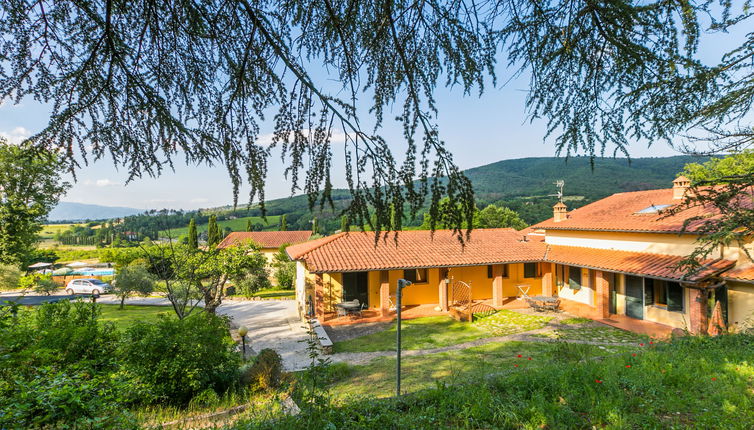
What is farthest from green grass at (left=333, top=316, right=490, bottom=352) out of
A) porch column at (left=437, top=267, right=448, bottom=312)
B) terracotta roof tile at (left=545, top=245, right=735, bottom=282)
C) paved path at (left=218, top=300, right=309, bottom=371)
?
terracotta roof tile at (left=545, top=245, right=735, bottom=282)

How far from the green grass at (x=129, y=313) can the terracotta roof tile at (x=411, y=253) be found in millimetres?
7760

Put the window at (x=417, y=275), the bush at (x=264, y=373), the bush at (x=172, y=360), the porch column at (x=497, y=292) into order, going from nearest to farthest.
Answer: the bush at (x=172, y=360) → the bush at (x=264, y=373) → the porch column at (x=497, y=292) → the window at (x=417, y=275)

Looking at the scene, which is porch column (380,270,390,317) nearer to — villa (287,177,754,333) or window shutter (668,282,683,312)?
villa (287,177,754,333)

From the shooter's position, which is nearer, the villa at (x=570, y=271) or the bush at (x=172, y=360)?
the bush at (x=172, y=360)

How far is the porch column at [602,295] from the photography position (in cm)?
1441

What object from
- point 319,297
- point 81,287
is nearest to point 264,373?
point 319,297

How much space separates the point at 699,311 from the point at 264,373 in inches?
526

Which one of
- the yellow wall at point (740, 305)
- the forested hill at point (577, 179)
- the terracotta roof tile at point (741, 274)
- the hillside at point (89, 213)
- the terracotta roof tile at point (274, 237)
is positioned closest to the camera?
the hillside at point (89, 213)

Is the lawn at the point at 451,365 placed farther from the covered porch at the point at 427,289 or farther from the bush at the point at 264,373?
the covered porch at the point at 427,289

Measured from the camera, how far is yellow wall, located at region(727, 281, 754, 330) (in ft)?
34.6

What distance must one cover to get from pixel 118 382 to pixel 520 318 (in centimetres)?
1420

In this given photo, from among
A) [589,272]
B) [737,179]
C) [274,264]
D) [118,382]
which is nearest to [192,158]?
[118,382]

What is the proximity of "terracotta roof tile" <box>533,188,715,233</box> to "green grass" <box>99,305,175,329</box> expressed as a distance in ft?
66.6

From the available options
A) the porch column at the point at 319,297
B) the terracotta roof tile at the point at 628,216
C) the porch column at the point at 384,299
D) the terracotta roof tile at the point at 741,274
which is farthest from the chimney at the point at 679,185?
the porch column at the point at 319,297
